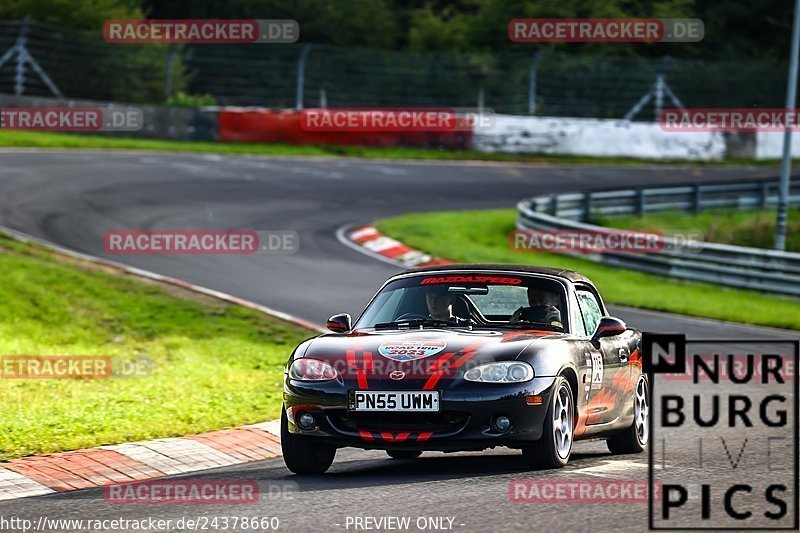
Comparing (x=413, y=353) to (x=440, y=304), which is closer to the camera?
(x=413, y=353)

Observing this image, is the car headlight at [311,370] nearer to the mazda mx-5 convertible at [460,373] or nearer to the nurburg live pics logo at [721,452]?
the mazda mx-5 convertible at [460,373]

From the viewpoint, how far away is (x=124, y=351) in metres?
14.7

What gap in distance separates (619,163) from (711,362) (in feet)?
82.4

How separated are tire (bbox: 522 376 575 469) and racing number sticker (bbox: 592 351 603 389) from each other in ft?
1.81

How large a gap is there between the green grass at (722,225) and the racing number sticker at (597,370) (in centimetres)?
2134

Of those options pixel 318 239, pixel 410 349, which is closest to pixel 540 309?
pixel 410 349

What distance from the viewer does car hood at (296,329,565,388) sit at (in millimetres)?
8227

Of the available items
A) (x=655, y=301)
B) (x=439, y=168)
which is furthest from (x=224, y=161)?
(x=655, y=301)

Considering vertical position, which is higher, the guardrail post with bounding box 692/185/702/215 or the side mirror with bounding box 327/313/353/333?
the side mirror with bounding box 327/313/353/333

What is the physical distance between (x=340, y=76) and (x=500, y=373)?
32566mm
